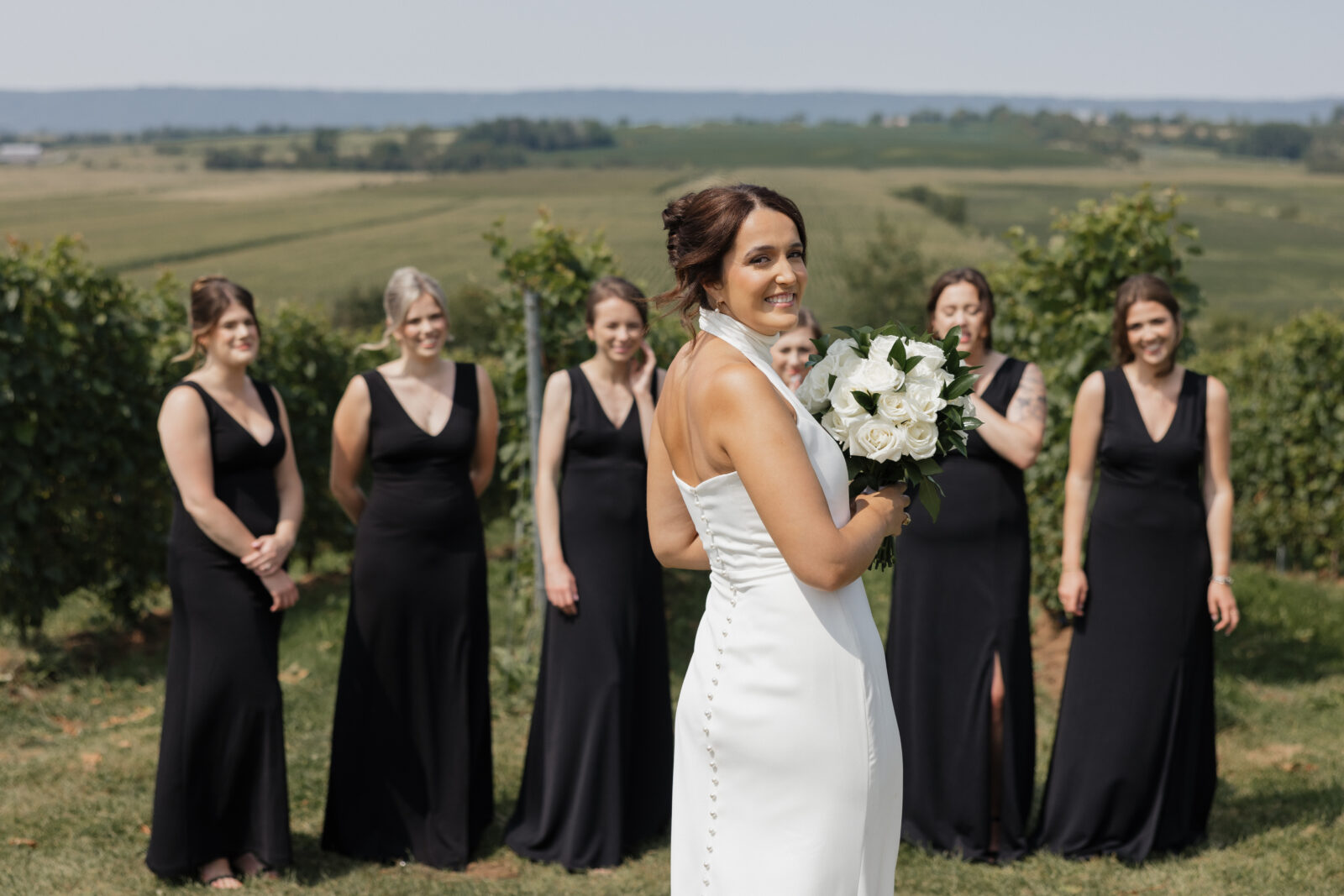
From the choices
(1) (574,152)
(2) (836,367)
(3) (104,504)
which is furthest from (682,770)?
(1) (574,152)

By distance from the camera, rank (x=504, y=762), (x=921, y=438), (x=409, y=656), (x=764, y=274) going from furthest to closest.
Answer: (x=504, y=762) < (x=409, y=656) < (x=921, y=438) < (x=764, y=274)

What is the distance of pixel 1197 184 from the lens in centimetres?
6456

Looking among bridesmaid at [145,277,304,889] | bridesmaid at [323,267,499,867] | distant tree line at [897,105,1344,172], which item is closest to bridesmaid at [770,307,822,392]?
bridesmaid at [323,267,499,867]

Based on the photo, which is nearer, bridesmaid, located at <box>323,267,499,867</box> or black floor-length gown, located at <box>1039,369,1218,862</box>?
black floor-length gown, located at <box>1039,369,1218,862</box>

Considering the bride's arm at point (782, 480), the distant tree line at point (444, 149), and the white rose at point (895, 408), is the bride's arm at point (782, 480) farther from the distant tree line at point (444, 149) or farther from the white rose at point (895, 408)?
the distant tree line at point (444, 149)

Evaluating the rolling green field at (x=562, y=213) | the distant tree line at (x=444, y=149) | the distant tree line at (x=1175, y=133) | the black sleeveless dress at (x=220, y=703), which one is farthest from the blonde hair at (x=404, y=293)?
the distant tree line at (x=1175, y=133)

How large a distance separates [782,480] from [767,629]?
0.41m

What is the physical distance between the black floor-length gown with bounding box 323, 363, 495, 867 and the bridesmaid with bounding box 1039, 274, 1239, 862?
2693 millimetres

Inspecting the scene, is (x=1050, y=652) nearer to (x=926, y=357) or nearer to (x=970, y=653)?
(x=970, y=653)

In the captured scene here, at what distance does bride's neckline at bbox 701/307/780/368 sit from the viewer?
2.78 meters

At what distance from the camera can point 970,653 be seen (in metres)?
5.17

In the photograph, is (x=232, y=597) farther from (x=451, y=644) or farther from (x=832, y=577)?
(x=832, y=577)

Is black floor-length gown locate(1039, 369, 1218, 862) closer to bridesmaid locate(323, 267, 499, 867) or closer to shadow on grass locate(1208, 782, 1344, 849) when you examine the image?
shadow on grass locate(1208, 782, 1344, 849)

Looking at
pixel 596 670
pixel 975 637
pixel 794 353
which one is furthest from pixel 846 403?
pixel 794 353
